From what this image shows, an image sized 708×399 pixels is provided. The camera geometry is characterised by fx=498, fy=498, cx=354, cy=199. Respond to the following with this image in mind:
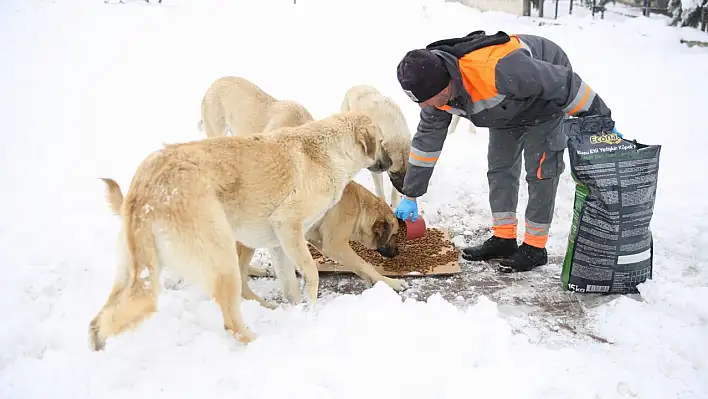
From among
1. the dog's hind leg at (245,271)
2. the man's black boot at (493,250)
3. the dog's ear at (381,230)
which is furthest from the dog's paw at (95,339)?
the man's black boot at (493,250)

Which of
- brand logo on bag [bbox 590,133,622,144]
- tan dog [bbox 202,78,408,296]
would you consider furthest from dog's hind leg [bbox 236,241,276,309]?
brand logo on bag [bbox 590,133,622,144]

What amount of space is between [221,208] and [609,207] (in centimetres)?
276

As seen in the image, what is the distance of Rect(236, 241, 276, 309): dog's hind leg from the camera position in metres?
3.91

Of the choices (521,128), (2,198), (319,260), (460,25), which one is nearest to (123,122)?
(2,198)

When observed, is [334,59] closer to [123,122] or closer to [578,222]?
[123,122]

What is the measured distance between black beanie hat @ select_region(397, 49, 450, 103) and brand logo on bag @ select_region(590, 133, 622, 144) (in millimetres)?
1163

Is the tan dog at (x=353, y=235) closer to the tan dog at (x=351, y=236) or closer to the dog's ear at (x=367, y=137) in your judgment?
the tan dog at (x=351, y=236)

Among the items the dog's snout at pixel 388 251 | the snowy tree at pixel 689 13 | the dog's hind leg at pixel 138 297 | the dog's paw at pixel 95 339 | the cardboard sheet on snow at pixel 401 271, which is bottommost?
the cardboard sheet on snow at pixel 401 271

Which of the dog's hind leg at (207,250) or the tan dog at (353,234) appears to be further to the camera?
the tan dog at (353,234)

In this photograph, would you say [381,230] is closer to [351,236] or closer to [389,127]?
[351,236]

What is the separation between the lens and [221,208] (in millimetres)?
2961

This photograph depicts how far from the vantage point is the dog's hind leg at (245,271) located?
3.91m

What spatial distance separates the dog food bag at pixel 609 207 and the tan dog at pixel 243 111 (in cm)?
286

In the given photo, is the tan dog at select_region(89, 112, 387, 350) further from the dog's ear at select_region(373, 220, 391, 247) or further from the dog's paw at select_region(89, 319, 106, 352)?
the dog's ear at select_region(373, 220, 391, 247)
